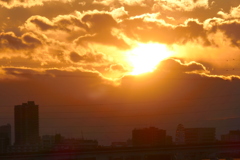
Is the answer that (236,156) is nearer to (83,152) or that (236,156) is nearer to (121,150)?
(121,150)

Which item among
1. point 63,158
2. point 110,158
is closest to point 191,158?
point 110,158

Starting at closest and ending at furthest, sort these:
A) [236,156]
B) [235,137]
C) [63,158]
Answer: [63,158] → [236,156] → [235,137]

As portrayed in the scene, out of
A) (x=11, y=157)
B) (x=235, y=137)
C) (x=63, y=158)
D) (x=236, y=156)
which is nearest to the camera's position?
(x=11, y=157)

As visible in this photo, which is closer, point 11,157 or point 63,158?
point 11,157

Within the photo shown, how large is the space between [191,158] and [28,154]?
3239 cm

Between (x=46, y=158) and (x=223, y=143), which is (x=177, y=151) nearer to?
(x=223, y=143)

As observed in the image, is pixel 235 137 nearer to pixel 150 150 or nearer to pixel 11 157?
pixel 150 150

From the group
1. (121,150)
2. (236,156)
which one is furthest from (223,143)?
(121,150)

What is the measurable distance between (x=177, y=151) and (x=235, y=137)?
133 ft

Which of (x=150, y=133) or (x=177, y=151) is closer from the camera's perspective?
(x=177, y=151)

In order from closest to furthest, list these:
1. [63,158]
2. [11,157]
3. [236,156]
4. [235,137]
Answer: [11,157] → [63,158] → [236,156] → [235,137]

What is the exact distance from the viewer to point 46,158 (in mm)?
94625

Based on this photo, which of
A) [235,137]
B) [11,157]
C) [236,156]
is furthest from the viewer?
[235,137]

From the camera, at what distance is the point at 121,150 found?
334ft
